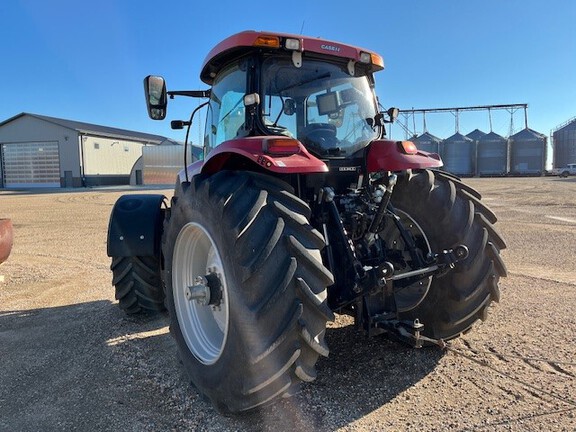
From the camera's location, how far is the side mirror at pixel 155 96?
13.3 ft

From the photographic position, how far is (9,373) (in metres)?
3.40

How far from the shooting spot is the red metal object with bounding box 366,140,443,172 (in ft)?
10.3

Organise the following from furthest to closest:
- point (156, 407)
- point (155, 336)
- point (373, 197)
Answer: point (155, 336)
point (373, 197)
point (156, 407)

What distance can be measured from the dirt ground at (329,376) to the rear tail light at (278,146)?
157 cm

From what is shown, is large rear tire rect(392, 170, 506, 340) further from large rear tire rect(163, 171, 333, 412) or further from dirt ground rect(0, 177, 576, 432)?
large rear tire rect(163, 171, 333, 412)

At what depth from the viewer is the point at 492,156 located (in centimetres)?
4966

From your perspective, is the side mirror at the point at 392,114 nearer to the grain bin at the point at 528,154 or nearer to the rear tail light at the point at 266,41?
the rear tail light at the point at 266,41

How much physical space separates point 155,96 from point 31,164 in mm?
39601

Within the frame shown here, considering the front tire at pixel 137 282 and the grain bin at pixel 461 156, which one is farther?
the grain bin at pixel 461 156

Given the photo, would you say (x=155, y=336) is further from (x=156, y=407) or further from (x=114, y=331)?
(x=156, y=407)

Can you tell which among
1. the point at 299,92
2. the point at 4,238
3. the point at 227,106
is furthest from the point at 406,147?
the point at 4,238

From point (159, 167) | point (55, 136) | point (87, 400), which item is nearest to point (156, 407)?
point (87, 400)

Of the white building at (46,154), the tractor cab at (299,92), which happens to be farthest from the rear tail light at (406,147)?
the white building at (46,154)

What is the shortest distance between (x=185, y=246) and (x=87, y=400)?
1196 millimetres
